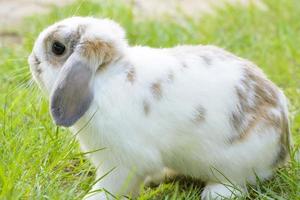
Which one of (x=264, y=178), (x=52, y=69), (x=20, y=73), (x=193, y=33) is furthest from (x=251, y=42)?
(x=52, y=69)

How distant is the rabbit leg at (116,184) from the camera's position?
11.1 ft

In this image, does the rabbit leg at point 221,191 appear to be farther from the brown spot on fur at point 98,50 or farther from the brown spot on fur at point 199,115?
the brown spot on fur at point 98,50

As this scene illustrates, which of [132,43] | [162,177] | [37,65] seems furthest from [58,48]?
[132,43]

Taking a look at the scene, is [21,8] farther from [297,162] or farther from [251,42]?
[297,162]

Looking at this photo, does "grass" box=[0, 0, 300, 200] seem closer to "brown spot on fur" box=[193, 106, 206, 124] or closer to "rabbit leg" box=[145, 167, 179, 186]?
"rabbit leg" box=[145, 167, 179, 186]

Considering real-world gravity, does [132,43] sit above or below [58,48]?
below

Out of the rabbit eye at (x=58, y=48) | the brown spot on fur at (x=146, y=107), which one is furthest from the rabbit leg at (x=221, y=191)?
the rabbit eye at (x=58, y=48)

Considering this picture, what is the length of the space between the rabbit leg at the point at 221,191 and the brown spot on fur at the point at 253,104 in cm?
23

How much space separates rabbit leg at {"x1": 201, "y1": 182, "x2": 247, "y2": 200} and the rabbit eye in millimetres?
947

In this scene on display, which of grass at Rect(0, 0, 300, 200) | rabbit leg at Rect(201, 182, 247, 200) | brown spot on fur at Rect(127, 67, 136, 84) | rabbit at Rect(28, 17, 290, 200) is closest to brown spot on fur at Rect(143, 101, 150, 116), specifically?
rabbit at Rect(28, 17, 290, 200)

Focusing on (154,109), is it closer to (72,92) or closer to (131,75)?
(131,75)

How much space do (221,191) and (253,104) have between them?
0.44 meters

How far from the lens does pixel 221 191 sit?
11.7 feet

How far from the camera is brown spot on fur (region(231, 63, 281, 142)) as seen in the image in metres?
3.54
